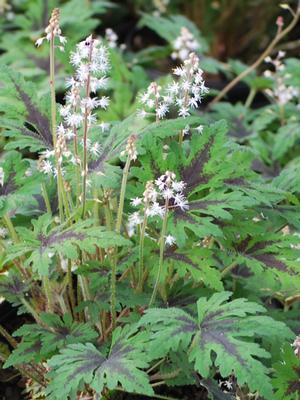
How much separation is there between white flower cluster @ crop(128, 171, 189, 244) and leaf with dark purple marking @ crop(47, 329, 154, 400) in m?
0.25

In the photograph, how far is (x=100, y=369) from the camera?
4.33 ft

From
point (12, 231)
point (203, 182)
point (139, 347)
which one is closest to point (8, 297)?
point (12, 231)

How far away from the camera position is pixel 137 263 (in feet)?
5.42

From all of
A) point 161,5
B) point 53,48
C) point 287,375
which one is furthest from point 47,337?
point 161,5

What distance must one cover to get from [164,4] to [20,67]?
1357mm

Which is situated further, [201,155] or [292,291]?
[292,291]

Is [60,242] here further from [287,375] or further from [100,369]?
[287,375]

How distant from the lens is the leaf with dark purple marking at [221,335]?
1.23m

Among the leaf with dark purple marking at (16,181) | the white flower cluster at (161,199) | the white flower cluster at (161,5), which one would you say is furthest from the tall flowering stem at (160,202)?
the white flower cluster at (161,5)

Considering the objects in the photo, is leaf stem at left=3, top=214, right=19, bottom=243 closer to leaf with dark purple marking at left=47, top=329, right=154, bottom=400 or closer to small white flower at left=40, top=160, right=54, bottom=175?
small white flower at left=40, top=160, right=54, bottom=175

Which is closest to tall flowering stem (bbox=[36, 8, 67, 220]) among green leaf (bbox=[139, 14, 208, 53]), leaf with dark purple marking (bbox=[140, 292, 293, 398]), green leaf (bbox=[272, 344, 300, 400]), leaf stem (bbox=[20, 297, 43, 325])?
leaf stem (bbox=[20, 297, 43, 325])

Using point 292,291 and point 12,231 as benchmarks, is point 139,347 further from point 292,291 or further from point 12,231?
point 292,291

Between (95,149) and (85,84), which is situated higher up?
(85,84)

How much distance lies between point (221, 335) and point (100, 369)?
0.80ft
